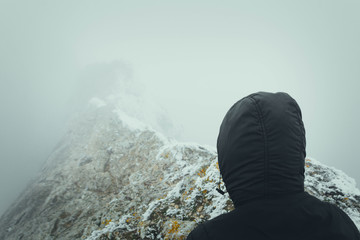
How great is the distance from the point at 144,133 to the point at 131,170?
12.6ft

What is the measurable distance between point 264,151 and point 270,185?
0.39 meters

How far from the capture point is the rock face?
507cm

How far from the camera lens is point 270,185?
181cm

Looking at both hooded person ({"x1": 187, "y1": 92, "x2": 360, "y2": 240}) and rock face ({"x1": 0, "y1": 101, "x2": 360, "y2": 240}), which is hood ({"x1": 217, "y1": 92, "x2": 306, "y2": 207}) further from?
rock face ({"x1": 0, "y1": 101, "x2": 360, "y2": 240})

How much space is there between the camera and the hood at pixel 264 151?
5.94 feet

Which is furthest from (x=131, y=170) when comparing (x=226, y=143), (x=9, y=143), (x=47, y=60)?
(x=47, y=60)

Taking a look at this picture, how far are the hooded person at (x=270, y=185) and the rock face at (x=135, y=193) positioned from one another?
3.38 metres

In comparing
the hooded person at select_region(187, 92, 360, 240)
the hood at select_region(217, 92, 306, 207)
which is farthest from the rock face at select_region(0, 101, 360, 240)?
the hood at select_region(217, 92, 306, 207)

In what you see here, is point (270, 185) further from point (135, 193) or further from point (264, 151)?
point (135, 193)

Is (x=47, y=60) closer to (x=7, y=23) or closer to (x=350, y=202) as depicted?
(x=7, y=23)

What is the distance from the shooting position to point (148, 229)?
17.7 ft

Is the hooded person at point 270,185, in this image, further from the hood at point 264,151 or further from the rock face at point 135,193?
the rock face at point 135,193

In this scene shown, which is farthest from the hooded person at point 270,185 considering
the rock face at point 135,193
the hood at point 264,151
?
the rock face at point 135,193

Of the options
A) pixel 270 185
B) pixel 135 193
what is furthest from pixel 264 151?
pixel 135 193
